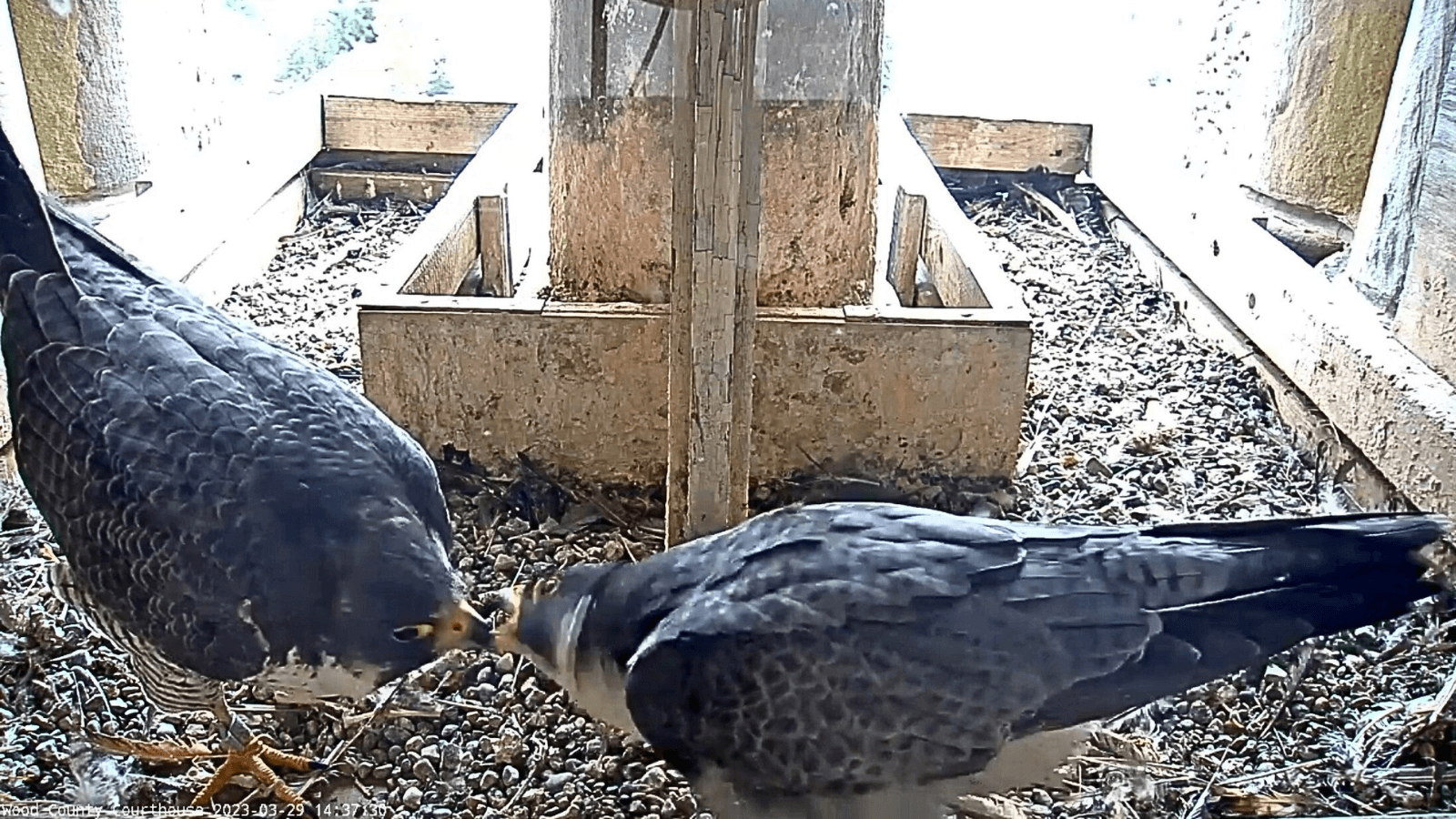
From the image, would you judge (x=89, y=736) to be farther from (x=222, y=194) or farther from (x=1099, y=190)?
(x=1099, y=190)

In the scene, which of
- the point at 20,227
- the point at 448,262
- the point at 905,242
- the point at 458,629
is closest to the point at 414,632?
the point at 458,629

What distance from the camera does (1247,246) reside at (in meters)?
2.67

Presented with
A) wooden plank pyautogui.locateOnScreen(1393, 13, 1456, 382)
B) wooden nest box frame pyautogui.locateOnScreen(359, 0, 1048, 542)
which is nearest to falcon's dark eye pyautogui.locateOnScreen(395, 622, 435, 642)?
wooden nest box frame pyautogui.locateOnScreen(359, 0, 1048, 542)

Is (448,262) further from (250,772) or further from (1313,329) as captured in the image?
(1313,329)

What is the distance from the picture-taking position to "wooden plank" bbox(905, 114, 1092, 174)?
351 centimetres

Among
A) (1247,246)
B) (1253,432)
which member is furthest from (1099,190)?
(1253,432)

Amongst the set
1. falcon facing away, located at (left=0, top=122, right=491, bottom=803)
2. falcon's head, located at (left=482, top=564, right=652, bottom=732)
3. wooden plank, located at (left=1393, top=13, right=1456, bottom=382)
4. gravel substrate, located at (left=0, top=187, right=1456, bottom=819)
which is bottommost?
gravel substrate, located at (left=0, top=187, right=1456, bottom=819)

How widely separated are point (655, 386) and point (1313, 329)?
4.32ft

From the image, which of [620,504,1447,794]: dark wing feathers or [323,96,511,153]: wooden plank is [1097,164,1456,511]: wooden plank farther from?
[323,96,511,153]: wooden plank

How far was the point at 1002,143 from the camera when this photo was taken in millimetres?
3566

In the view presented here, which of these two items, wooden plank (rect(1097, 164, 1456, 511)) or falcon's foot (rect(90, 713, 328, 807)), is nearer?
falcon's foot (rect(90, 713, 328, 807))

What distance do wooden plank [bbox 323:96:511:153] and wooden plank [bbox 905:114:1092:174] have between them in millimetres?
1227

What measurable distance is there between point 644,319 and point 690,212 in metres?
0.62

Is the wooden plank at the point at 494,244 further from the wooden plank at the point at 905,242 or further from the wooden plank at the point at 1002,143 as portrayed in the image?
the wooden plank at the point at 1002,143
